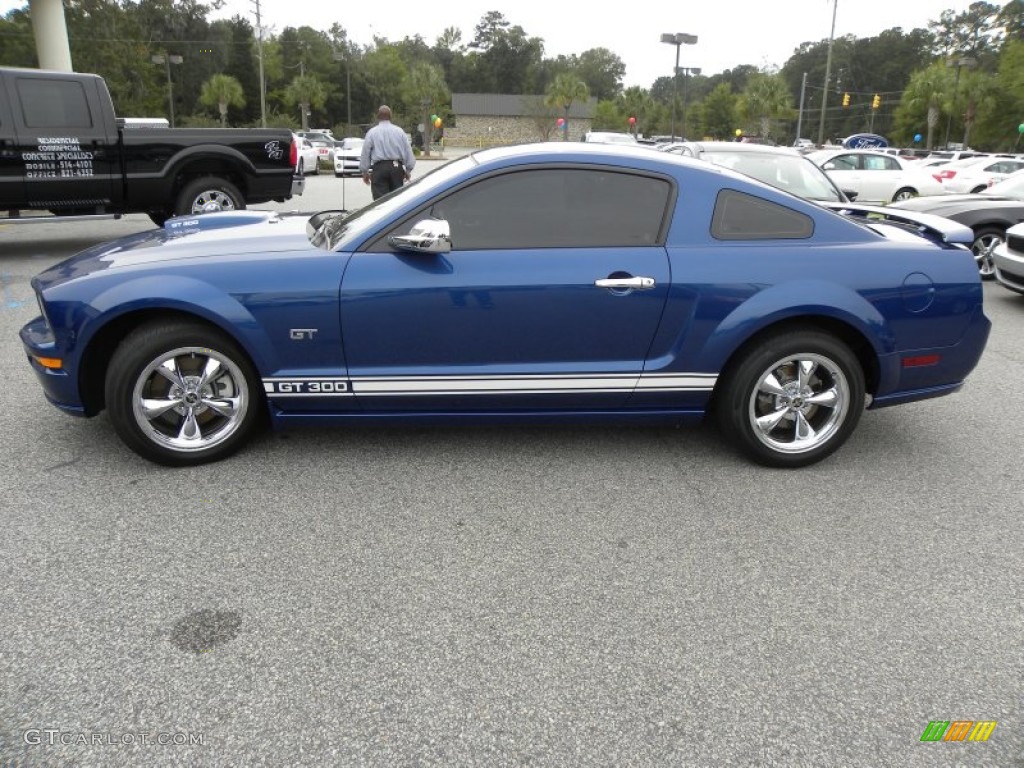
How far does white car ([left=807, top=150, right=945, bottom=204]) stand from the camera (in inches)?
643

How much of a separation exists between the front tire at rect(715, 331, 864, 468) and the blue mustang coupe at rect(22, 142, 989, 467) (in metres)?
0.01

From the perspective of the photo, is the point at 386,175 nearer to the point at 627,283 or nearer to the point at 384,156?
the point at 384,156

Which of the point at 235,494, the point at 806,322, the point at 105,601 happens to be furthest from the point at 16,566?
the point at 806,322

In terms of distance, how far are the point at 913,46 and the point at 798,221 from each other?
375 feet

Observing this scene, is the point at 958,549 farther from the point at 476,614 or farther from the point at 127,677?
the point at 127,677

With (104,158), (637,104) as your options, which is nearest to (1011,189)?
(104,158)

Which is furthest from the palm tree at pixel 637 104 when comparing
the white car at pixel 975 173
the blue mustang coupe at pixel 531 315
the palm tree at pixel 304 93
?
the blue mustang coupe at pixel 531 315

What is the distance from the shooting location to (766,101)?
69.8 metres

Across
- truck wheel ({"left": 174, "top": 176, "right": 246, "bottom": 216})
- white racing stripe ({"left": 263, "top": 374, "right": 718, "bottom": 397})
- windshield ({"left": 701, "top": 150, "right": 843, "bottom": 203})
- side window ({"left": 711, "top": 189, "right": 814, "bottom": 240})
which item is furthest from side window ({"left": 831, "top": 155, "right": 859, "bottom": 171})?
white racing stripe ({"left": 263, "top": 374, "right": 718, "bottom": 397})

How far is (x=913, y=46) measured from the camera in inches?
3863

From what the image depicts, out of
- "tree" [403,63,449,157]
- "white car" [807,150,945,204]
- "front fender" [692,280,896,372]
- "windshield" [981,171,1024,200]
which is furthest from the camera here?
"tree" [403,63,449,157]

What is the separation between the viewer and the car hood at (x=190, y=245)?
12.4 ft

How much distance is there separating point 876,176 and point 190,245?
16.0 meters

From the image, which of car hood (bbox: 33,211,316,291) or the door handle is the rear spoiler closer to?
the door handle
